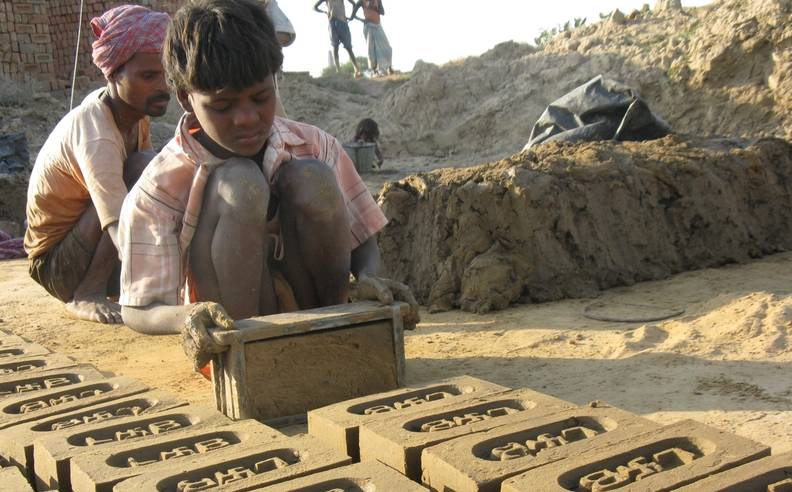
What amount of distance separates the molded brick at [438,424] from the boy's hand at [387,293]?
539 mm

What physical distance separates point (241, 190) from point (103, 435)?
0.91 metres

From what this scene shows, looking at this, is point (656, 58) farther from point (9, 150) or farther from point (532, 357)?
point (532, 357)

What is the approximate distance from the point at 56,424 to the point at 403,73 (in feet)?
57.5

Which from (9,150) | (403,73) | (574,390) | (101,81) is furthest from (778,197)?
(403,73)

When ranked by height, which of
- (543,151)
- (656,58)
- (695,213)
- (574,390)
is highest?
(656,58)

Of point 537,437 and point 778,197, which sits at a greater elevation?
point 778,197

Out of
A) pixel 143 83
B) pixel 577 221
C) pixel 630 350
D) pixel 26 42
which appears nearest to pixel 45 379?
pixel 143 83

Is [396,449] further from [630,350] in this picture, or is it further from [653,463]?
[630,350]

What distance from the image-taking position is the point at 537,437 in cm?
226

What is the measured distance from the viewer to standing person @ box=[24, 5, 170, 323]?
4051 millimetres

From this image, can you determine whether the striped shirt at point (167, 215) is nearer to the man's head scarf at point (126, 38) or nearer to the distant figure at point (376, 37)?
the man's head scarf at point (126, 38)

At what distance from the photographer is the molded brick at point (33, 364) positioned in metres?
3.22

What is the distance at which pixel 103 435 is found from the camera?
2510 millimetres

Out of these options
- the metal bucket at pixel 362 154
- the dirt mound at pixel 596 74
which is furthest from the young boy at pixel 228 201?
the metal bucket at pixel 362 154
